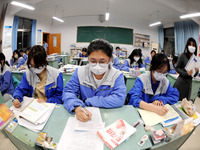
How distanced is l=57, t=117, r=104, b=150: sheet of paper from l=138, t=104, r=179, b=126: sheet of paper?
40cm

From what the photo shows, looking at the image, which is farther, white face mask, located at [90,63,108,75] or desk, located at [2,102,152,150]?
white face mask, located at [90,63,108,75]

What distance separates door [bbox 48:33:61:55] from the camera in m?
9.39

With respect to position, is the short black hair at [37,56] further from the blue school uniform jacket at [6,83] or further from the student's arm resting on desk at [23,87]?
the blue school uniform jacket at [6,83]

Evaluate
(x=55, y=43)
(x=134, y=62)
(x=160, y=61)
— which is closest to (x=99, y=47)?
(x=160, y=61)

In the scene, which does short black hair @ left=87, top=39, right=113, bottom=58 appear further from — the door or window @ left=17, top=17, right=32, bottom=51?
the door

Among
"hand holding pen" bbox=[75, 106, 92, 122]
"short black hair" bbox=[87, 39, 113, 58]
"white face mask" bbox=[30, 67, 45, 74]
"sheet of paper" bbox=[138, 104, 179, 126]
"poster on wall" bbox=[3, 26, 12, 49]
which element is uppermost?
"poster on wall" bbox=[3, 26, 12, 49]

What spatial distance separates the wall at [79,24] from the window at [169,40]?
686 millimetres

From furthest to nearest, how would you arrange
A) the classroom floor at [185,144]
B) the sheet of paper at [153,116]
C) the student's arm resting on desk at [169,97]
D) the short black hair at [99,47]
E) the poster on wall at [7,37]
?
the poster on wall at [7,37]
the classroom floor at [185,144]
the student's arm resting on desk at [169,97]
the short black hair at [99,47]
the sheet of paper at [153,116]

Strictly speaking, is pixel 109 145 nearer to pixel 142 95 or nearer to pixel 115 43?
pixel 142 95

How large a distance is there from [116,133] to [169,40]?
9.70 meters

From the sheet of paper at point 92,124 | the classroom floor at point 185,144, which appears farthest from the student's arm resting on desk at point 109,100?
the classroom floor at point 185,144

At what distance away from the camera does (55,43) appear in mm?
9555

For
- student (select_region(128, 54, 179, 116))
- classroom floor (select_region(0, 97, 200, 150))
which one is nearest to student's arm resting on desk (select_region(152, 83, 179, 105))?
student (select_region(128, 54, 179, 116))

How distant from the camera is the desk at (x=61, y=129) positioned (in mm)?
665
